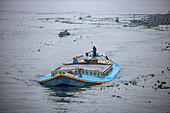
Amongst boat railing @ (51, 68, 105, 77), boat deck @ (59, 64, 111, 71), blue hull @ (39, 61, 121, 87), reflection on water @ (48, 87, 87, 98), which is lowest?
reflection on water @ (48, 87, 87, 98)

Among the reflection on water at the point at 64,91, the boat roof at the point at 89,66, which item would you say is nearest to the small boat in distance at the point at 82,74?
the boat roof at the point at 89,66

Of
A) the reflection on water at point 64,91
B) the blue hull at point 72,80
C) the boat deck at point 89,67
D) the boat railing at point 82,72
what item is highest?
the boat deck at point 89,67

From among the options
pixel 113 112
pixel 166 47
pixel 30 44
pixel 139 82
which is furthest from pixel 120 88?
pixel 30 44

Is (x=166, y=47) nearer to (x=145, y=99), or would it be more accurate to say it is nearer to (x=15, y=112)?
(x=145, y=99)

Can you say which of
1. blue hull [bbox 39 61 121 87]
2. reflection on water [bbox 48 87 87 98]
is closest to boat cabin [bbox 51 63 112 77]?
blue hull [bbox 39 61 121 87]

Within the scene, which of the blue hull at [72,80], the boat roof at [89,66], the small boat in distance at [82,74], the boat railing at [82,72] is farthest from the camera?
the boat roof at [89,66]

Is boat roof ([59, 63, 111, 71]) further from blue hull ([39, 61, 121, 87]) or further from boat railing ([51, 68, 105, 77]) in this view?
blue hull ([39, 61, 121, 87])

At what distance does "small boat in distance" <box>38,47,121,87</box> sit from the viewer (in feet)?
98.2

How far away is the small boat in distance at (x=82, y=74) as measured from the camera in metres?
29.9

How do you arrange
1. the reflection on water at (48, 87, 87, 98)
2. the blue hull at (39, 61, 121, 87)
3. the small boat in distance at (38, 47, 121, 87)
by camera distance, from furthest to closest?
the small boat in distance at (38, 47, 121, 87)
the blue hull at (39, 61, 121, 87)
the reflection on water at (48, 87, 87, 98)

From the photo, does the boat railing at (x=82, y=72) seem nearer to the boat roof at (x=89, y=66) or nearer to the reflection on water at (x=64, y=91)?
the boat roof at (x=89, y=66)

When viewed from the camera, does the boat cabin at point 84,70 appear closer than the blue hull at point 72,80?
No

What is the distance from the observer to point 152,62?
45062mm

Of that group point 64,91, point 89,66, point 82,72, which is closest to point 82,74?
point 82,72
